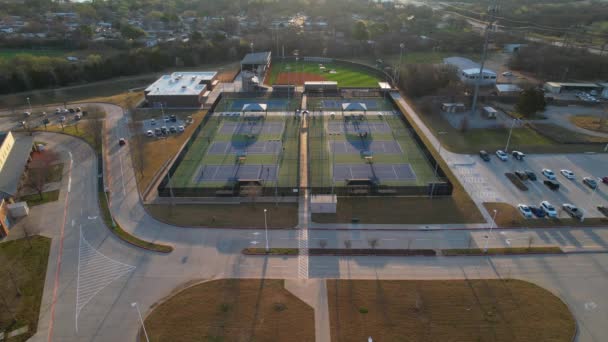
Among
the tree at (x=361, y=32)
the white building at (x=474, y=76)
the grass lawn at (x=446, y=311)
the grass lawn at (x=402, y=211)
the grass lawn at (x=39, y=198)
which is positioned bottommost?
the grass lawn at (x=446, y=311)

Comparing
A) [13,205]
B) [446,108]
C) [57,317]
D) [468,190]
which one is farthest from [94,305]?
[446,108]

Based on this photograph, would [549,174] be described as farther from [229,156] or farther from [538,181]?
[229,156]

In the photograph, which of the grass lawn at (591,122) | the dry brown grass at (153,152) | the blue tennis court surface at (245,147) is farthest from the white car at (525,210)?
the dry brown grass at (153,152)

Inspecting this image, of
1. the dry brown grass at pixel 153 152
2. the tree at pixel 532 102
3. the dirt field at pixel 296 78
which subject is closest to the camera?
the dry brown grass at pixel 153 152

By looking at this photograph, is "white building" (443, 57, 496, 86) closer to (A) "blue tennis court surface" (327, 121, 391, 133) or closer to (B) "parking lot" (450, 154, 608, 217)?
(A) "blue tennis court surface" (327, 121, 391, 133)

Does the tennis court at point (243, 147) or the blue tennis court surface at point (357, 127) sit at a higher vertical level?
the blue tennis court surface at point (357, 127)

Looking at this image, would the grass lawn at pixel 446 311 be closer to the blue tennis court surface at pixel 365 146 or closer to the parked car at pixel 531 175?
the parked car at pixel 531 175

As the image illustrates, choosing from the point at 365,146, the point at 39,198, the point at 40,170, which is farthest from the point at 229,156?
the point at 40,170
